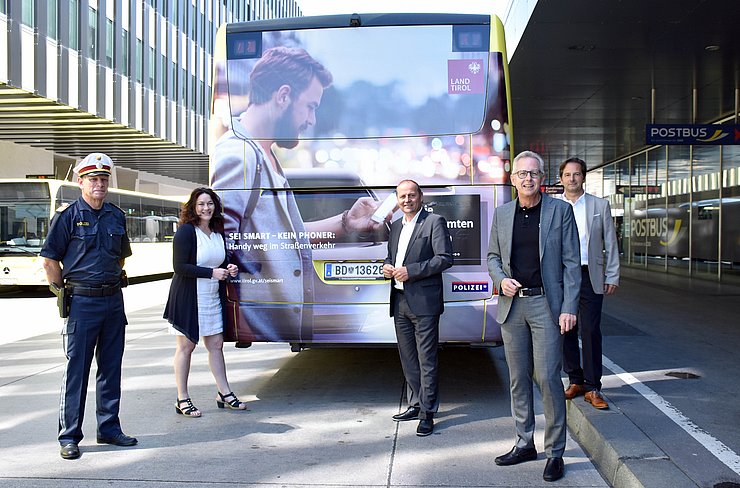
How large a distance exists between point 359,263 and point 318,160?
2.88ft

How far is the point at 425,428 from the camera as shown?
5.57m

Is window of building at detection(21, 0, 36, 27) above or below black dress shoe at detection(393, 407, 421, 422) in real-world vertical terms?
above

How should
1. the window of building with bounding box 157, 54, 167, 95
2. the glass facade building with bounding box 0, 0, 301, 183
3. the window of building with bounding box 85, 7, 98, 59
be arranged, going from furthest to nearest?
the window of building with bounding box 157, 54, 167, 95 → the window of building with bounding box 85, 7, 98, 59 → the glass facade building with bounding box 0, 0, 301, 183

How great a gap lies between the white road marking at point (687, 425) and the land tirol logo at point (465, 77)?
2.76 meters

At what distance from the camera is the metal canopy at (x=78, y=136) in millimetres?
23109

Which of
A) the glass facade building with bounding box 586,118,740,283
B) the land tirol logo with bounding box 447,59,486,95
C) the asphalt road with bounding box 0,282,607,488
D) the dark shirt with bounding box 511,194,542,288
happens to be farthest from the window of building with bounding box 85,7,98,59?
the dark shirt with bounding box 511,194,542,288

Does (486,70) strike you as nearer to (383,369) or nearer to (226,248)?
(226,248)

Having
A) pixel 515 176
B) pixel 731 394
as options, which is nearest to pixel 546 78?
pixel 731 394

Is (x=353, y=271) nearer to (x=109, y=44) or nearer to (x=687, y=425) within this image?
(x=687, y=425)

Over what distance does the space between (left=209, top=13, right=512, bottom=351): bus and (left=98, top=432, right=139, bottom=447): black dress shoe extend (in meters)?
1.34

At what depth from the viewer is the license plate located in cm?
625

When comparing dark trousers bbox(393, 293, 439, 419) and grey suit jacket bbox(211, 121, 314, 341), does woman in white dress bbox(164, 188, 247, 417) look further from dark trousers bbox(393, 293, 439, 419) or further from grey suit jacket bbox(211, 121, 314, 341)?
dark trousers bbox(393, 293, 439, 419)

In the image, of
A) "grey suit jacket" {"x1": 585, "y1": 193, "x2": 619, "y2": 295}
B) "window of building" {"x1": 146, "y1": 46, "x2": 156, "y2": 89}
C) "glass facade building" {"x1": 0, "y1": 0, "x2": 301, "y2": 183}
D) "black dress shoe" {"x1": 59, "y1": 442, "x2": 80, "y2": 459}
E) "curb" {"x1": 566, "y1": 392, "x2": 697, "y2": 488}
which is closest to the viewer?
"curb" {"x1": 566, "y1": 392, "x2": 697, "y2": 488}

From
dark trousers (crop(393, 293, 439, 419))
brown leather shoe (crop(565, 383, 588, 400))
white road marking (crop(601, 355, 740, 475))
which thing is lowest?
white road marking (crop(601, 355, 740, 475))
